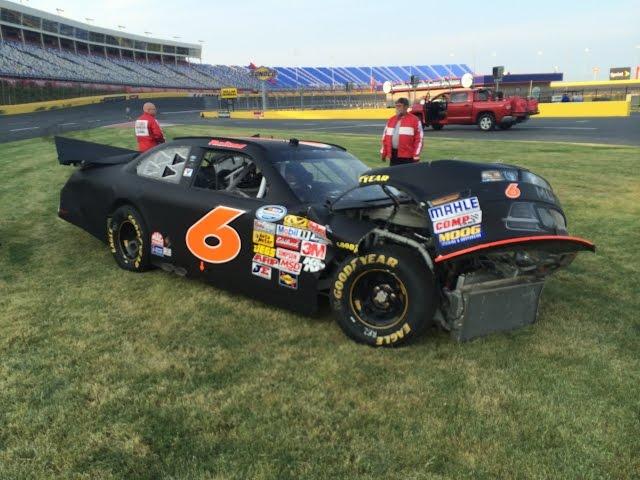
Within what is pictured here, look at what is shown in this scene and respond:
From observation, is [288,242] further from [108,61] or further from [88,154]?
[108,61]

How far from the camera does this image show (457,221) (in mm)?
3189

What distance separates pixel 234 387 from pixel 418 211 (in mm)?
1710

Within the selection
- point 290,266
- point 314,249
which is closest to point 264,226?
point 290,266

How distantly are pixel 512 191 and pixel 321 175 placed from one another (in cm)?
176

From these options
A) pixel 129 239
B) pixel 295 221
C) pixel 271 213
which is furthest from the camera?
pixel 129 239

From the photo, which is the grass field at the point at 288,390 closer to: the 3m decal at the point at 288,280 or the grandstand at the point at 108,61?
the 3m decal at the point at 288,280

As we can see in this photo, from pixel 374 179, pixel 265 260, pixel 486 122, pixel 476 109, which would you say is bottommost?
pixel 265 260

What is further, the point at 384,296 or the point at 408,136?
the point at 408,136

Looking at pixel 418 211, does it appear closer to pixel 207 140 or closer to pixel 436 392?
pixel 436 392

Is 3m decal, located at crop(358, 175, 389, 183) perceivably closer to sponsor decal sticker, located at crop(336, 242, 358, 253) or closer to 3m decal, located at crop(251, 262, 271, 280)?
sponsor decal sticker, located at crop(336, 242, 358, 253)

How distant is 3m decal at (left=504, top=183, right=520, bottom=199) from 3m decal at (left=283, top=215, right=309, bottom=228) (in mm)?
1413

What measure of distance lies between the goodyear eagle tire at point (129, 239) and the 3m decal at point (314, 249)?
1908 mm

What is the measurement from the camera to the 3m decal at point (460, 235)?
10.3 feet

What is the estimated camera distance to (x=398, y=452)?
8.38 ft
